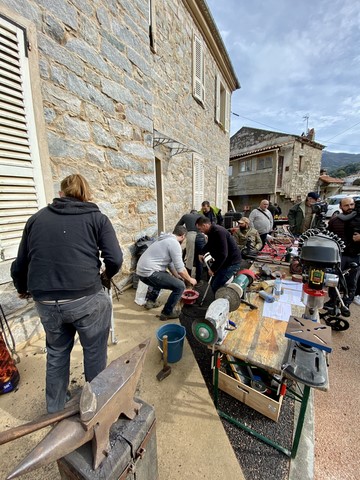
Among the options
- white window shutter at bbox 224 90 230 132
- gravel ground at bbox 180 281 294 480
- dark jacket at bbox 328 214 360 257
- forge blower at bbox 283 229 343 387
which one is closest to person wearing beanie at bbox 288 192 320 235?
dark jacket at bbox 328 214 360 257

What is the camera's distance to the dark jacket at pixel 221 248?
327 centimetres

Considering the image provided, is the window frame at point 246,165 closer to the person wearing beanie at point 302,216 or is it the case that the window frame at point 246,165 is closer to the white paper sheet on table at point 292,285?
the person wearing beanie at point 302,216

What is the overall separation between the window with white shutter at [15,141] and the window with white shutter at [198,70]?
5455 millimetres

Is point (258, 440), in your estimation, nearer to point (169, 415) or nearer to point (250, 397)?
point (250, 397)

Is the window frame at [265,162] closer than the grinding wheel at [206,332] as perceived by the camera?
No

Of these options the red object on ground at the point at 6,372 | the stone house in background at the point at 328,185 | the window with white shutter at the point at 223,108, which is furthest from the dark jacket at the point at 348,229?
the stone house in background at the point at 328,185

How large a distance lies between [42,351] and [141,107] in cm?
407

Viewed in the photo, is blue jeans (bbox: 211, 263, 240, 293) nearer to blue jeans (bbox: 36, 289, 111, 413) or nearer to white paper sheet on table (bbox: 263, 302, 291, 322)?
white paper sheet on table (bbox: 263, 302, 291, 322)

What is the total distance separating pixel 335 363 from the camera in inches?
103

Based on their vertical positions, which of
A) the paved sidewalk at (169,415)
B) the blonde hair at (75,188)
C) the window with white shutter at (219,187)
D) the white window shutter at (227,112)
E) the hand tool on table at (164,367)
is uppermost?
the white window shutter at (227,112)

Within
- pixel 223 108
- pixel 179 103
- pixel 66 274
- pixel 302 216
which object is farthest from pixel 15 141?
pixel 223 108

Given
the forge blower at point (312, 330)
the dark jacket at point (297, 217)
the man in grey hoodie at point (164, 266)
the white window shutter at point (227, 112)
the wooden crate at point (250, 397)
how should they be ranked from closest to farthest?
the forge blower at point (312, 330) → the wooden crate at point (250, 397) → the man in grey hoodie at point (164, 266) → the dark jacket at point (297, 217) → the white window shutter at point (227, 112)

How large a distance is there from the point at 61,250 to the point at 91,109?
96.6 inches

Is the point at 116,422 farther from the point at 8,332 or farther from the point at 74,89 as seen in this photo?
the point at 74,89
